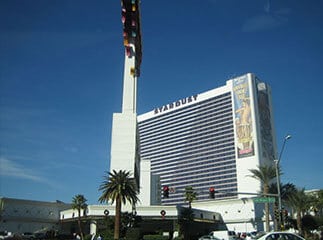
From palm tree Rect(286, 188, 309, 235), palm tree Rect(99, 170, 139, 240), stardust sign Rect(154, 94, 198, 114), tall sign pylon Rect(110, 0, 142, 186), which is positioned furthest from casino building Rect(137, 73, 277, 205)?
palm tree Rect(99, 170, 139, 240)

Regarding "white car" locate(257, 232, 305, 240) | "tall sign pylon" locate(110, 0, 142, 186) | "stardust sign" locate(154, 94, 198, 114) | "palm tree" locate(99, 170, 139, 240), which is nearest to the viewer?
"white car" locate(257, 232, 305, 240)

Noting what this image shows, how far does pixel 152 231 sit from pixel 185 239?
71.7ft

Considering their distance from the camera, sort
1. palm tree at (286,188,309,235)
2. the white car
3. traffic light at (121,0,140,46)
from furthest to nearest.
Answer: traffic light at (121,0,140,46) < palm tree at (286,188,309,235) < the white car

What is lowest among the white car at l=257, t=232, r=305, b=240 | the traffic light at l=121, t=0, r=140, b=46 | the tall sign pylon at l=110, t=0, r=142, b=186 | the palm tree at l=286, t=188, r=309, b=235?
the white car at l=257, t=232, r=305, b=240

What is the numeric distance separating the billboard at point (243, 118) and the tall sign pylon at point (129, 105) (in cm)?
6673

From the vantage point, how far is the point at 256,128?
5851 inches

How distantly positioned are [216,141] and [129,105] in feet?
283

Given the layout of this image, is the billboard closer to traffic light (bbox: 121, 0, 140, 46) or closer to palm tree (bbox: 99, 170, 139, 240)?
traffic light (bbox: 121, 0, 140, 46)

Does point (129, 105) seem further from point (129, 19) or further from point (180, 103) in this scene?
point (180, 103)

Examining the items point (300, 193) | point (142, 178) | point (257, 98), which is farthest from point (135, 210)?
point (257, 98)

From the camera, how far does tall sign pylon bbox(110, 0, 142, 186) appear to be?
84312 mm

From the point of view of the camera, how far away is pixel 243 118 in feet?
507

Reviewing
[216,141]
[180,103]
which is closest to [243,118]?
[216,141]

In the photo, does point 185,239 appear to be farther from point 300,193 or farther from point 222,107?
point 222,107
